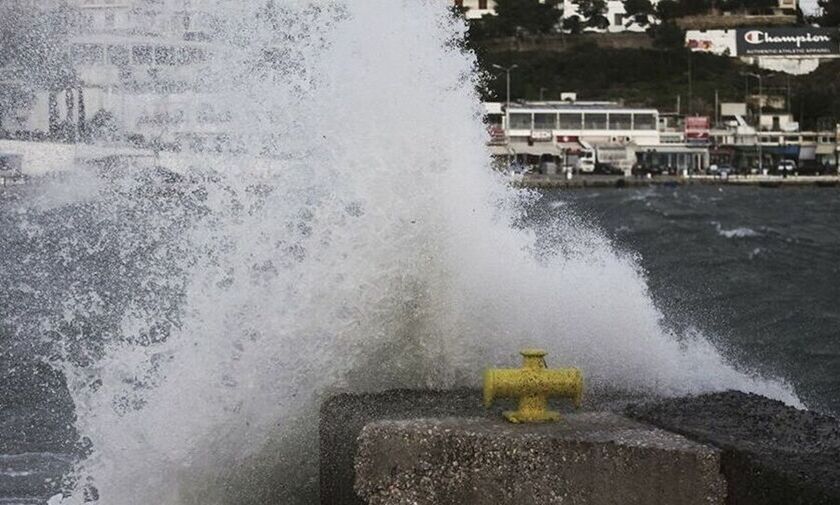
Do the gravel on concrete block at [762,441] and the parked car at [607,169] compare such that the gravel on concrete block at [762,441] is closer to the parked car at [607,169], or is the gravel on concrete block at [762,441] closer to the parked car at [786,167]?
the parked car at [607,169]

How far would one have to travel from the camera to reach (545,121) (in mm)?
118812

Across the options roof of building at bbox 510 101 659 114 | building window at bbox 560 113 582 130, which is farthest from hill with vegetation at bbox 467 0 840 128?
building window at bbox 560 113 582 130

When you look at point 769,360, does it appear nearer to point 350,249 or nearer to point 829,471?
point 350,249

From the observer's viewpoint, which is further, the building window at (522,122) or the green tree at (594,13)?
the green tree at (594,13)

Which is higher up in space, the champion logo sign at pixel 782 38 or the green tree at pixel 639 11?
the green tree at pixel 639 11

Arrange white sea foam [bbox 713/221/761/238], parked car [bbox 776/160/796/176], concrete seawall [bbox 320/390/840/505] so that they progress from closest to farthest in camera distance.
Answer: concrete seawall [bbox 320/390/840/505] → white sea foam [bbox 713/221/761/238] → parked car [bbox 776/160/796/176]

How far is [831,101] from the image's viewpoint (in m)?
132

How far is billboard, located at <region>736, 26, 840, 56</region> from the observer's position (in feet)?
485

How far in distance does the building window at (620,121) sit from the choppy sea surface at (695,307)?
2831 inches

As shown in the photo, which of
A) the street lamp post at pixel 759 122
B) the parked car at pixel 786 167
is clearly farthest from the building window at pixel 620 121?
the parked car at pixel 786 167

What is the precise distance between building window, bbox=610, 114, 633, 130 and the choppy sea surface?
2831 inches

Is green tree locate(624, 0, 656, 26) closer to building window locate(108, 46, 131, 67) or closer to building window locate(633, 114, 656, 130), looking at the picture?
building window locate(633, 114, 656, 130)

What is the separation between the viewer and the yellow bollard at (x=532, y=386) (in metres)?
5.14

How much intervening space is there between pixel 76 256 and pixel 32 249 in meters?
4.60
